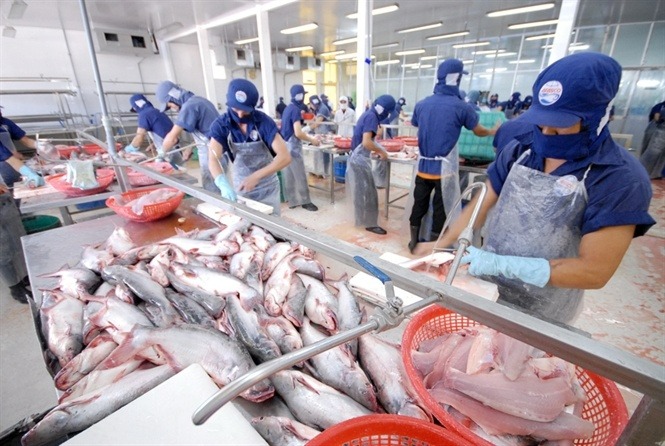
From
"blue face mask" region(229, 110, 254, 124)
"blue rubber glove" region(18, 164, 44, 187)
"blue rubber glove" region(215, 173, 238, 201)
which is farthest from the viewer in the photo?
"blue rubber glove" region(18, 164, 44, 187)

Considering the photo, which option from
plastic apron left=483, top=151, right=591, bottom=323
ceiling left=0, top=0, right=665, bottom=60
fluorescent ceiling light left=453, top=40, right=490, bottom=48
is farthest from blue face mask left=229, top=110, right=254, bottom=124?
fluorescent ceiling light left=453, top=40, right=490, bottom=48

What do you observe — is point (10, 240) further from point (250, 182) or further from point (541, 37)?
point (541, 37)

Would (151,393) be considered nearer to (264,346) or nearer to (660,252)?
(264,346)

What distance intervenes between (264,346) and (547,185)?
1525 millimetres

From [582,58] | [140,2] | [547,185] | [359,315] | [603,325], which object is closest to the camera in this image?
[582,58]

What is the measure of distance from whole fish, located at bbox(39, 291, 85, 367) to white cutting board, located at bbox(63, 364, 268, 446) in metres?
0.60

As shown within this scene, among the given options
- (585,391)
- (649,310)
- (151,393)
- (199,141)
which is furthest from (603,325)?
(199,141)

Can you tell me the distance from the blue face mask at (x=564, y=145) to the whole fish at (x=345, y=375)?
130 centimetres

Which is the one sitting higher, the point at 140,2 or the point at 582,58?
the point at 140,2

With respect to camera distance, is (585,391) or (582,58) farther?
(582,58)

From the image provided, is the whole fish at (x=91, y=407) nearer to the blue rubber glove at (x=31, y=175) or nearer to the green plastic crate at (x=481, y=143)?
the blue rubber glove at (x=31, y=175)

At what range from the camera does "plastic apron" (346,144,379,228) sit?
4766 mm

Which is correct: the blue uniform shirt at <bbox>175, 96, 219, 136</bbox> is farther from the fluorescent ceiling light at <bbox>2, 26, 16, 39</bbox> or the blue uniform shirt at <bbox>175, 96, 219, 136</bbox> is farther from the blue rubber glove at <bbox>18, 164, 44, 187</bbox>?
the fluorescent ceiling light at <bbox>2, 26, 16, 39</bbox>

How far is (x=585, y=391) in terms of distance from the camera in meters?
0.94
